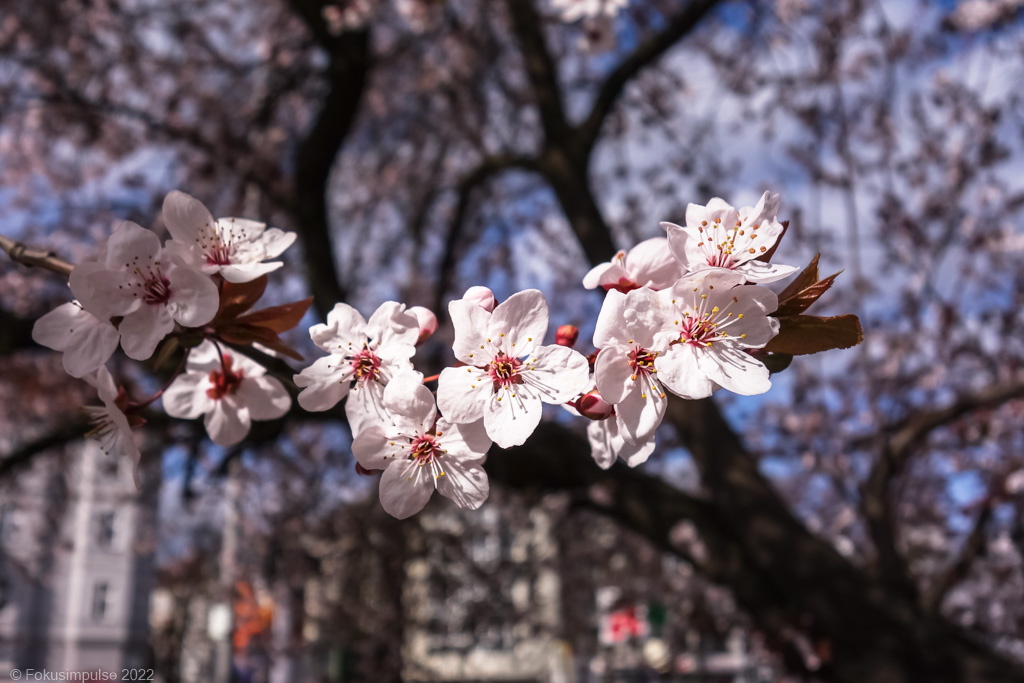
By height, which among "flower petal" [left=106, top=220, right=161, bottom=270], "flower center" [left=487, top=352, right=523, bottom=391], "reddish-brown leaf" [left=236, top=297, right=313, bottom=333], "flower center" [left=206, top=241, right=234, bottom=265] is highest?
"flower center" [left=206, top=241, right=234, bottom=265]

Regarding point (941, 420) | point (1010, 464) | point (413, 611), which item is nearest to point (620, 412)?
point (941, 420)

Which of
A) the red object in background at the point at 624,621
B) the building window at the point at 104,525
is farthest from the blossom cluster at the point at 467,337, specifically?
the building window at the point at 104,525

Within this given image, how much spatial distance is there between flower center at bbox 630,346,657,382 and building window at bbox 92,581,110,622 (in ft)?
78.1

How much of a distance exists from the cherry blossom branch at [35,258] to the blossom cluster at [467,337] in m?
0.06

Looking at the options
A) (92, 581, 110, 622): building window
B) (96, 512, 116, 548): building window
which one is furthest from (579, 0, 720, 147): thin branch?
(92, 581, 110, 622): building window

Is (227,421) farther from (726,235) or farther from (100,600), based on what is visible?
(100,600)

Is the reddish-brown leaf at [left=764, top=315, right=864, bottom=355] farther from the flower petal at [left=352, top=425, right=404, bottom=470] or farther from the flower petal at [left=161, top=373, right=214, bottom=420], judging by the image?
the flower petal at [left=161, top=373, right=214, bottom=420]

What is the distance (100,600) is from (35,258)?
77.4 feet

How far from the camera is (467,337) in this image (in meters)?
0.97

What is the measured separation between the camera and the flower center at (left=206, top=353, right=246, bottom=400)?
1221mm

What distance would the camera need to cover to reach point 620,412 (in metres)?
0.92

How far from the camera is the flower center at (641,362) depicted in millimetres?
924

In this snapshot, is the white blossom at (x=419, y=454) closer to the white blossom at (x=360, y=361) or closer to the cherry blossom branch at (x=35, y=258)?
the white blossom at (x=360, y=361)

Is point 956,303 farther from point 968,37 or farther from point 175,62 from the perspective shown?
point 175,62
